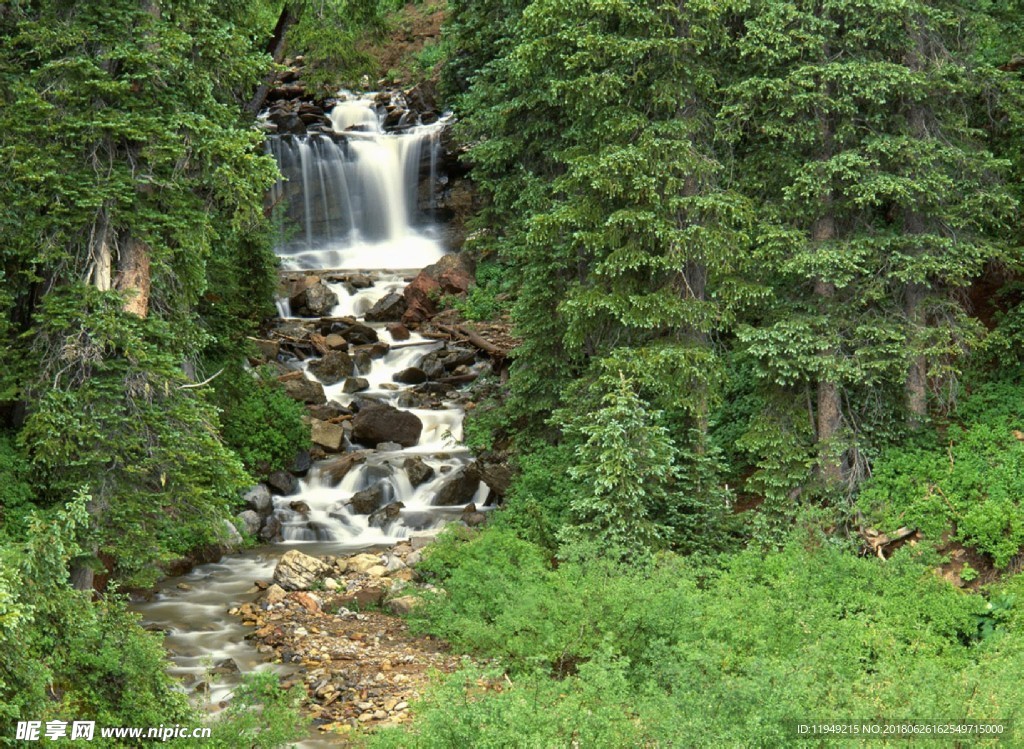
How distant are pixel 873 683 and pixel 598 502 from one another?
15.6ft

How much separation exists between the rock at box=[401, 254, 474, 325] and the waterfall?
2.81 metres

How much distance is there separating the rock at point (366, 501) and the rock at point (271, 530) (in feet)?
4.57

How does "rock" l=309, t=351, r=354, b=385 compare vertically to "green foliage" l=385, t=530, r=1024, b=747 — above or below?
above

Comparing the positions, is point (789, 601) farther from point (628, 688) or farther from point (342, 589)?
point (342, 589)

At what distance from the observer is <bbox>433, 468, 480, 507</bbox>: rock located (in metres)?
19.3

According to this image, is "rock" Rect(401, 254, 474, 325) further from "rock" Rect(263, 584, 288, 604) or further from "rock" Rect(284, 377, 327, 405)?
"rock" Rect(263, 584, 288, 604)

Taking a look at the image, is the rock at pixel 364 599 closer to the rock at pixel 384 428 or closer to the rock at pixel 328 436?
the rock at pixel 328 436

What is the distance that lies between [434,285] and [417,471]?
9.19 metres

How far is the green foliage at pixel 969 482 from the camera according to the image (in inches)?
498

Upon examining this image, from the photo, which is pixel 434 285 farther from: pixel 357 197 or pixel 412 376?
pixel 357 197

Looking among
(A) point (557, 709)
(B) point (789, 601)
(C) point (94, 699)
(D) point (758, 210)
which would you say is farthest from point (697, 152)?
(C) point (94, 699)

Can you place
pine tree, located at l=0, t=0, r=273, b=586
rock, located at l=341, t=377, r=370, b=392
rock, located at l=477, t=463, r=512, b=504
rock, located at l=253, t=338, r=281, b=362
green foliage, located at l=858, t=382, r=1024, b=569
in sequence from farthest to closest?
1. rock, located at l=253, t=338, r=281, b=362
2. rock, located at l=341, t=377, r=370, b=392
3. rock, located at l=477, t=463, r=512, b=504
4. green foliage, located at l=858, t=382, r=1024, b=569
5. pine tree, located at l=0, t=0, r=273, b=586

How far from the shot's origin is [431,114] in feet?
111

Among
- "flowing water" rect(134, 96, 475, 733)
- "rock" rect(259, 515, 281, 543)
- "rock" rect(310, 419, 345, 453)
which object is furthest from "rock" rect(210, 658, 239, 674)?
"rock" rect(310, 419, 345, 453)
